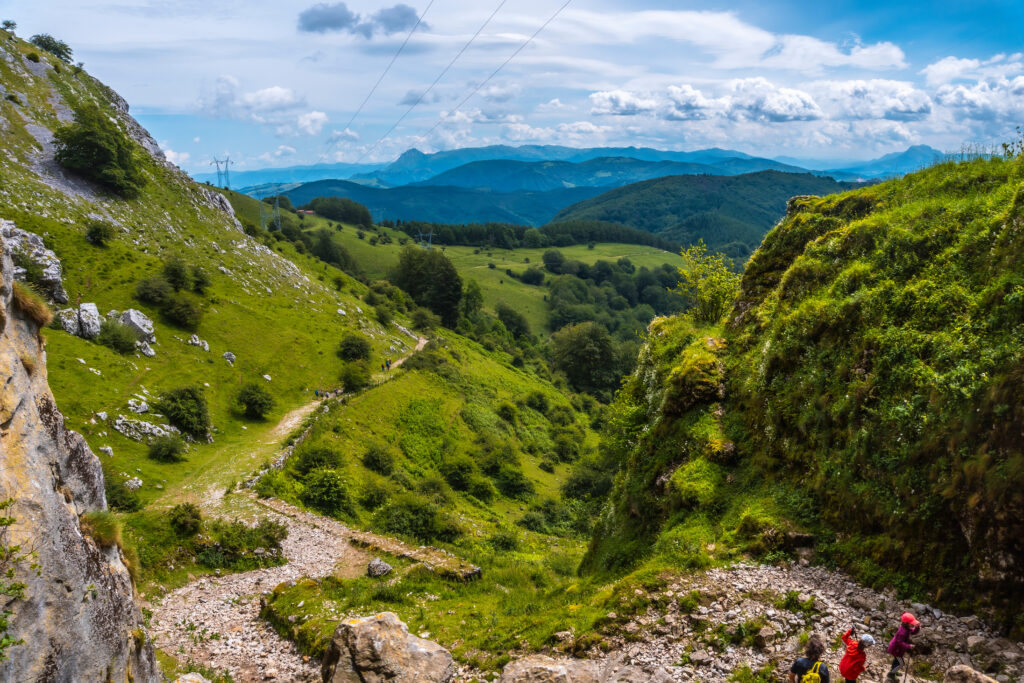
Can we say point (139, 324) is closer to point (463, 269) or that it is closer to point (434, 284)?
point (434, 284)

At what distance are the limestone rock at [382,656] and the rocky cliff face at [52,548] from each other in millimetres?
4302

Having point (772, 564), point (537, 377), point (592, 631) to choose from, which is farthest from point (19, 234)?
point (537, 377)

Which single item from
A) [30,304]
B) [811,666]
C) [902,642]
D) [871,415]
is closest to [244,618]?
[30,304]

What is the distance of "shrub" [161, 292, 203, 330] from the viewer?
47.6m

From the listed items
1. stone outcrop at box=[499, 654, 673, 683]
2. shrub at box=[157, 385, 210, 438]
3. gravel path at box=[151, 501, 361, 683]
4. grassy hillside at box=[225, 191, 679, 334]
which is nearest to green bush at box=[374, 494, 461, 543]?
gravel path at box=[151, 501, 361, 683]

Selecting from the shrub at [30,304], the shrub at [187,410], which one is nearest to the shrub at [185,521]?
the shrub at [187,410]

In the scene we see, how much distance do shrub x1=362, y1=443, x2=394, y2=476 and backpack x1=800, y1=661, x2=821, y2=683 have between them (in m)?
32.8

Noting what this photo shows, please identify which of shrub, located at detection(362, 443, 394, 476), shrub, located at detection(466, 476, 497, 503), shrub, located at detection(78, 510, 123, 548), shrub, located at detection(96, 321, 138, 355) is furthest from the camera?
shrub, located at detection(466, 476, 497, 503)

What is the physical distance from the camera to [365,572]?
2384cm

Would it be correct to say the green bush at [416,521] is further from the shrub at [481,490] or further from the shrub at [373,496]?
the shrub at [481,490]

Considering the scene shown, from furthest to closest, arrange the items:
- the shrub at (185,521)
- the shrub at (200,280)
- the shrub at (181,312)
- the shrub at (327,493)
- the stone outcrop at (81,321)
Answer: the shrub at (200,280)
the shrub at (181,312)
the stone outcrop at (81,321)
the shrub at (327,493)
the shrub at (185,521)

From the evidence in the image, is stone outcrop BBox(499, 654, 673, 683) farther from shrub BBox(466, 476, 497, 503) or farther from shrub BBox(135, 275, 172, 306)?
shrub BBox(135, 275, 172, 306)

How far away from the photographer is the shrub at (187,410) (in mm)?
35956

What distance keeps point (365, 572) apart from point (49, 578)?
15.8m
